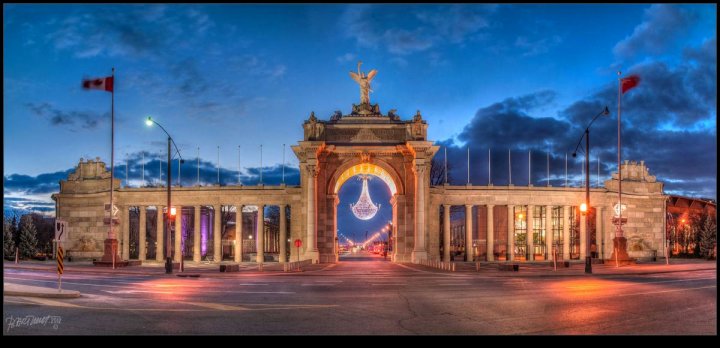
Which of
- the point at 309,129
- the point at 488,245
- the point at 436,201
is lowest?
the point at 488,245

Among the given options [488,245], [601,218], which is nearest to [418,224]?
[488,245]

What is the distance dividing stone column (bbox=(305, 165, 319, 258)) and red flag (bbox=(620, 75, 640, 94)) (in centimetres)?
2854

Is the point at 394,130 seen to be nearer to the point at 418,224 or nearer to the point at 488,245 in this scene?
the point at 418,224

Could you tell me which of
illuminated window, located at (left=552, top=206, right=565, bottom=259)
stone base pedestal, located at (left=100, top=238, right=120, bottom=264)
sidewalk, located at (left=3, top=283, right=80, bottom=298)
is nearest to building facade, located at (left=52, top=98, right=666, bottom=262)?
stone base pedestal, located at (left=100, top=238, right=120, bottom=264)

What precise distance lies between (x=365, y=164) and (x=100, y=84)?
28.8 m

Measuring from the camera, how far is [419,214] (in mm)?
60250

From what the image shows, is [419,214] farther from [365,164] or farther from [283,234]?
[283,234]

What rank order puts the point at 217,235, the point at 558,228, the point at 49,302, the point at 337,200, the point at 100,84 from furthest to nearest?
the point at 558,228, the point at 217,235, the point at 337,200, the point at 100,84, the point at 49,302

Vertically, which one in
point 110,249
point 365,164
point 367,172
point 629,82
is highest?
point 629,82

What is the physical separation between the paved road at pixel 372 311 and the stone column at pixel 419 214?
3406cm

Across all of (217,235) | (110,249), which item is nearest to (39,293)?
(110,249)

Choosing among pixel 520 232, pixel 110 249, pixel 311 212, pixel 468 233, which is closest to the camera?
pixel 110 249
